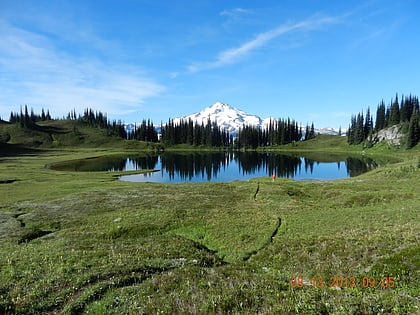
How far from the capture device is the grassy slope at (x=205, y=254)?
1054 centimetres

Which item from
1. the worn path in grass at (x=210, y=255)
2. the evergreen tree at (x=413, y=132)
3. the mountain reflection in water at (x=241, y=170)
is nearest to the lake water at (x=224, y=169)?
the mountain reflection in water at (x=241, y=170)

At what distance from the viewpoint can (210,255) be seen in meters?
21.0

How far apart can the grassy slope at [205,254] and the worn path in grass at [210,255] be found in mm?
75

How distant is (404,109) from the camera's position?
196m

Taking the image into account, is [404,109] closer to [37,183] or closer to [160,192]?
[160,192]

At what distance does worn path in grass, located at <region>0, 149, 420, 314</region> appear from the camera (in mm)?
10562

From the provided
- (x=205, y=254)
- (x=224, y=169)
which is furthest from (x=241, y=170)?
(x=205, y=254)

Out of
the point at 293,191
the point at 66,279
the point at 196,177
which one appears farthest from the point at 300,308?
the point at 196,177

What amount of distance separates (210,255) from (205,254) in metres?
0.40

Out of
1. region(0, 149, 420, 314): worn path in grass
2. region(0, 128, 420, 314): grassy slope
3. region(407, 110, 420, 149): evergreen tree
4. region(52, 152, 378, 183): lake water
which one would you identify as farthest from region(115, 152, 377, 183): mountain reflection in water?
region(407, 110, 420, 149): evergreen tree
